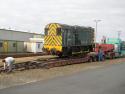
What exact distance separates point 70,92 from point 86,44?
80.1 ft

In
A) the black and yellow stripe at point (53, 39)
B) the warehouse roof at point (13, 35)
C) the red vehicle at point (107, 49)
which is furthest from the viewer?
the warehouse roof at point (13, 35)

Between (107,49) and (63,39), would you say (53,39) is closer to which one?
(63,39)

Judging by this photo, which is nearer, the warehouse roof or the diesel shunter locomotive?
the diesel shunter locomotive

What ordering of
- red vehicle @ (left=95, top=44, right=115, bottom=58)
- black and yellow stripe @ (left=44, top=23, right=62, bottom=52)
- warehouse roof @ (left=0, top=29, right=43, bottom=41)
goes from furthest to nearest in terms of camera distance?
warehouse roof @ (left=0, top=29, right=43, bottom=41) < red vehicle @ (left=95, top=44, right=115, bottom=58) < black and yellow stripe @ (left=44, top=23, right=62, bottom=52)

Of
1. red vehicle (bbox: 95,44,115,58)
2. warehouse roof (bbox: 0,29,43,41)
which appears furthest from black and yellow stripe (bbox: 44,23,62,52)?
warehouse roof (bbox: 0,29,43,41)

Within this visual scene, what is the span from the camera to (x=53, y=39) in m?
33.6

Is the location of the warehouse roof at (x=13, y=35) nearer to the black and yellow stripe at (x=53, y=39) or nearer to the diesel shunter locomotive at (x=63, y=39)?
the diesel shunter locomotive at (x=63, y=39)

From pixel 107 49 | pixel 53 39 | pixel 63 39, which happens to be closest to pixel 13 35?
pixel 107 49

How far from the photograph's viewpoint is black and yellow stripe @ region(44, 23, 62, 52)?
33250mm

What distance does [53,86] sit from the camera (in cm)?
1597

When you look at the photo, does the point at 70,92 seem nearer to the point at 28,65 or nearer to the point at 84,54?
the point at 28,65

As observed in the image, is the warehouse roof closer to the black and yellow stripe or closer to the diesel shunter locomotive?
the diesel shunter locomotive

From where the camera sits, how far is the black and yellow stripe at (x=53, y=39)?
109 feet

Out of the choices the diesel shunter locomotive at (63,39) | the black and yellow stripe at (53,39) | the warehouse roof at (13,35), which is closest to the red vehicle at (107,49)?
the diesel shunter locomotive at (63,39)
